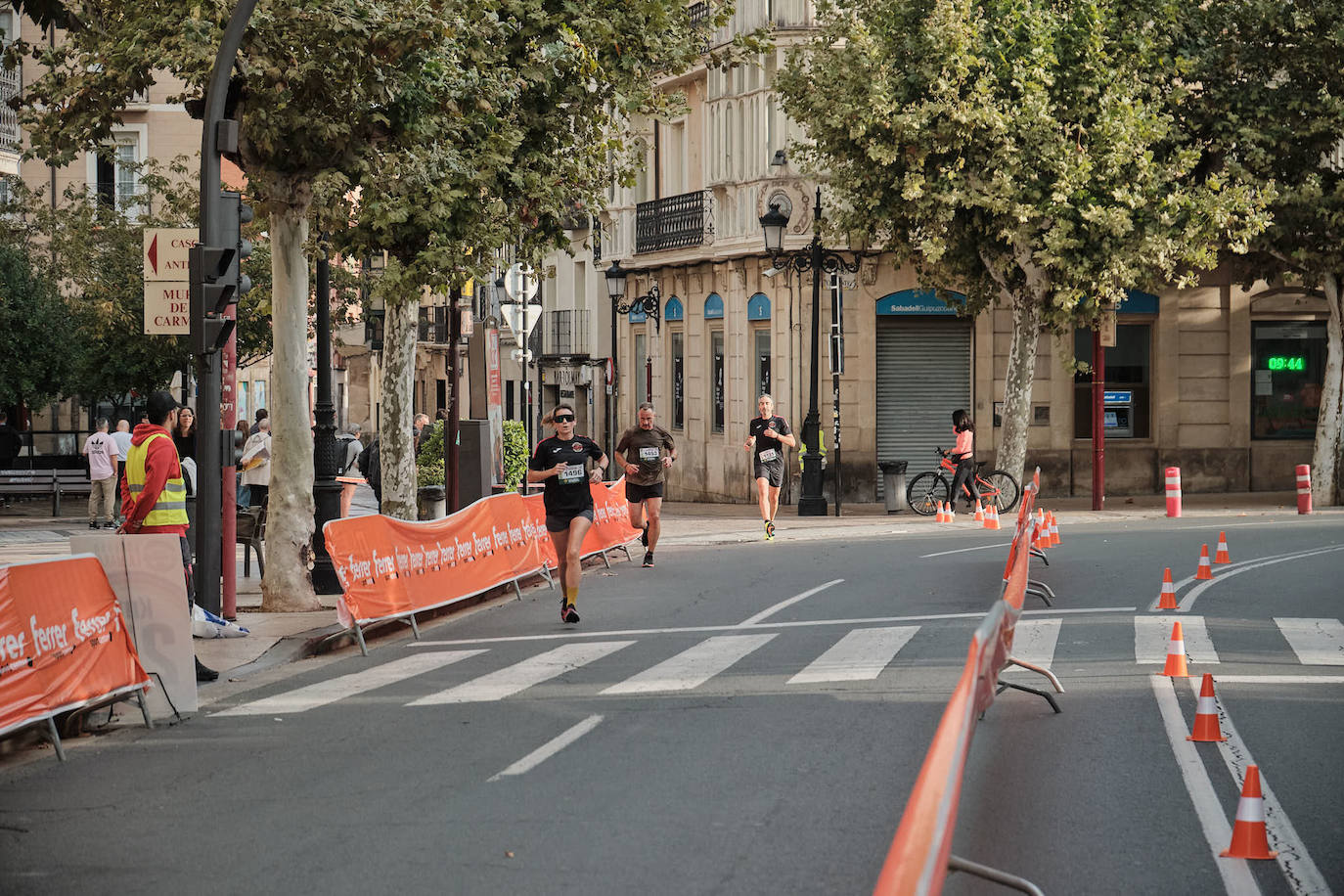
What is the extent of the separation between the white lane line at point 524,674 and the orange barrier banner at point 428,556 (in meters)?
1.80

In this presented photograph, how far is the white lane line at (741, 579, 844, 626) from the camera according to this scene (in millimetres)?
15008

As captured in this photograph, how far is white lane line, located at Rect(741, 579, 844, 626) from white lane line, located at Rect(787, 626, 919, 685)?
1.21 meters

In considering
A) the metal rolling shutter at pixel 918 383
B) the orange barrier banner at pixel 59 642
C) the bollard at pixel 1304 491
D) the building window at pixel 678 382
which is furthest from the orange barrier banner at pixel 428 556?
the building window at pixel 678 382

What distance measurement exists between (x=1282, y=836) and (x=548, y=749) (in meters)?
3.69

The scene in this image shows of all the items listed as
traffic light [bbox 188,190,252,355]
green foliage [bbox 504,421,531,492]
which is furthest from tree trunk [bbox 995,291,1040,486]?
traffic light [bbox 188,190,252,355]

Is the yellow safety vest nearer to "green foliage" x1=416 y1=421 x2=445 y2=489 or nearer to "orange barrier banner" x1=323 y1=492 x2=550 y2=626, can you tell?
"orange barrier banner" x1=323 y1=492 x2=550 y2=626

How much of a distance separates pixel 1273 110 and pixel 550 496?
→ 19.2m

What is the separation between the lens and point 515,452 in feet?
83.9

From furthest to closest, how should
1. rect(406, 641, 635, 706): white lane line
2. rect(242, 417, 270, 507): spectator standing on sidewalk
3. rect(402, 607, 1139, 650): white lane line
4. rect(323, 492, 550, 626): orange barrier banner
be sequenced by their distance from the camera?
1. rect(242, 417, 270, 507): spectator standing on sidewalk
2. rect(402, 607, 1139, 650): white lane line
3. rect(323, 492, 550, 626): orange barrier banner
4. rect(406, 641, 635, 706): white lane line

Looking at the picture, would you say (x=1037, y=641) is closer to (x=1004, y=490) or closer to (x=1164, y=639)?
(x=1164, y=639)

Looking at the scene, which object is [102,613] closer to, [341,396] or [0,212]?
[0,212]

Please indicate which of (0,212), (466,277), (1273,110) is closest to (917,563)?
(466,277)

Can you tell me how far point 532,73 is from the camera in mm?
18500

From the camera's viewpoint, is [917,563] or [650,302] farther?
[650,302]
